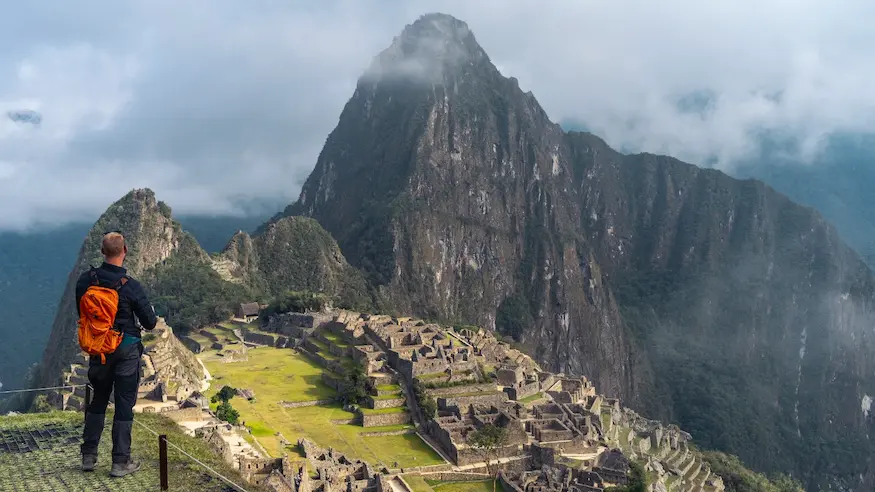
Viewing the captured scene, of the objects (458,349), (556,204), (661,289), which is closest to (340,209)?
(556,204)

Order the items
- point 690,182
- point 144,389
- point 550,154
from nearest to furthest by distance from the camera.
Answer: point 144,389 < point 550,154 < point 690,182

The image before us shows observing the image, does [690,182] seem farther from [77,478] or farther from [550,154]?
[77,478]

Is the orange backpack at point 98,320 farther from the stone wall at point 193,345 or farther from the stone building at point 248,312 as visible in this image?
the stone building at point 248,312

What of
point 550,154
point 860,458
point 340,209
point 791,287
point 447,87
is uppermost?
point 447,87

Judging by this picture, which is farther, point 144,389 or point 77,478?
point 144,389

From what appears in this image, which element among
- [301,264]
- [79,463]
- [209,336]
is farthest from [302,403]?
[301,264]

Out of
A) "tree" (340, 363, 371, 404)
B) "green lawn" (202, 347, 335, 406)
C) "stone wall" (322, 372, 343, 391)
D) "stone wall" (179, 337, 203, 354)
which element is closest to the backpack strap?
"green lawn" (202, 347, 335, 406)

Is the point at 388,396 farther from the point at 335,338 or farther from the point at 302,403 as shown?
the point at 335,338

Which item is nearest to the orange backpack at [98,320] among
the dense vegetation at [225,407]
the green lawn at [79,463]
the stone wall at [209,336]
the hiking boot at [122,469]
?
the hiking boot at [122,469]
